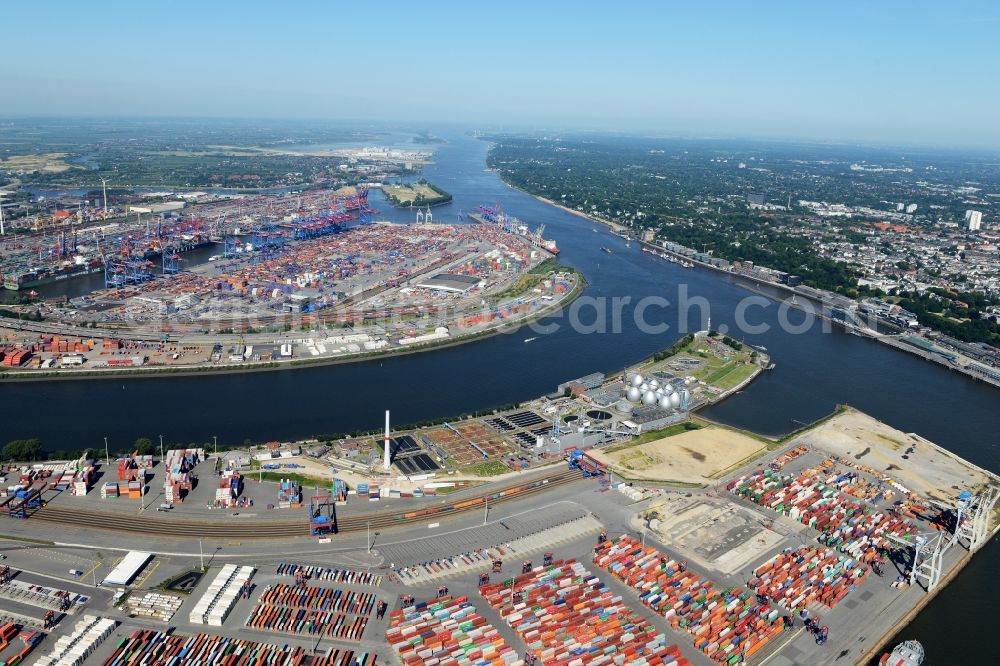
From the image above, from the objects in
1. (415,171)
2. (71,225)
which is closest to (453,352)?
(71,225)

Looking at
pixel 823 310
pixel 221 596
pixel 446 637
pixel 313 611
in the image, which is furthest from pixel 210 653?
pixel 823 310

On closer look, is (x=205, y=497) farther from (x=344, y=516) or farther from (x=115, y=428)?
(x=115, y=428)

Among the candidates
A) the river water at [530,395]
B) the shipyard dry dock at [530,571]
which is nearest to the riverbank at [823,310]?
the river water at [530,395]

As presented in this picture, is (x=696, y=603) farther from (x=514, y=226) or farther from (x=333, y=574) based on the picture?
(x=514, y=226)

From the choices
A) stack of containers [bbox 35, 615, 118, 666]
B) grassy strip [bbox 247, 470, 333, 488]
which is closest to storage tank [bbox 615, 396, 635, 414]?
grassy strip [bbox 247, 470, 333, 488]

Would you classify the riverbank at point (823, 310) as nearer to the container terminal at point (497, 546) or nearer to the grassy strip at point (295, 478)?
the container terminal at point (497, 546)

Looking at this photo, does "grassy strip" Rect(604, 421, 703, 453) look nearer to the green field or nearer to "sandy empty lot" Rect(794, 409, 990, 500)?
"sandy empty lot" Rect(794, 409, 990, 500)
